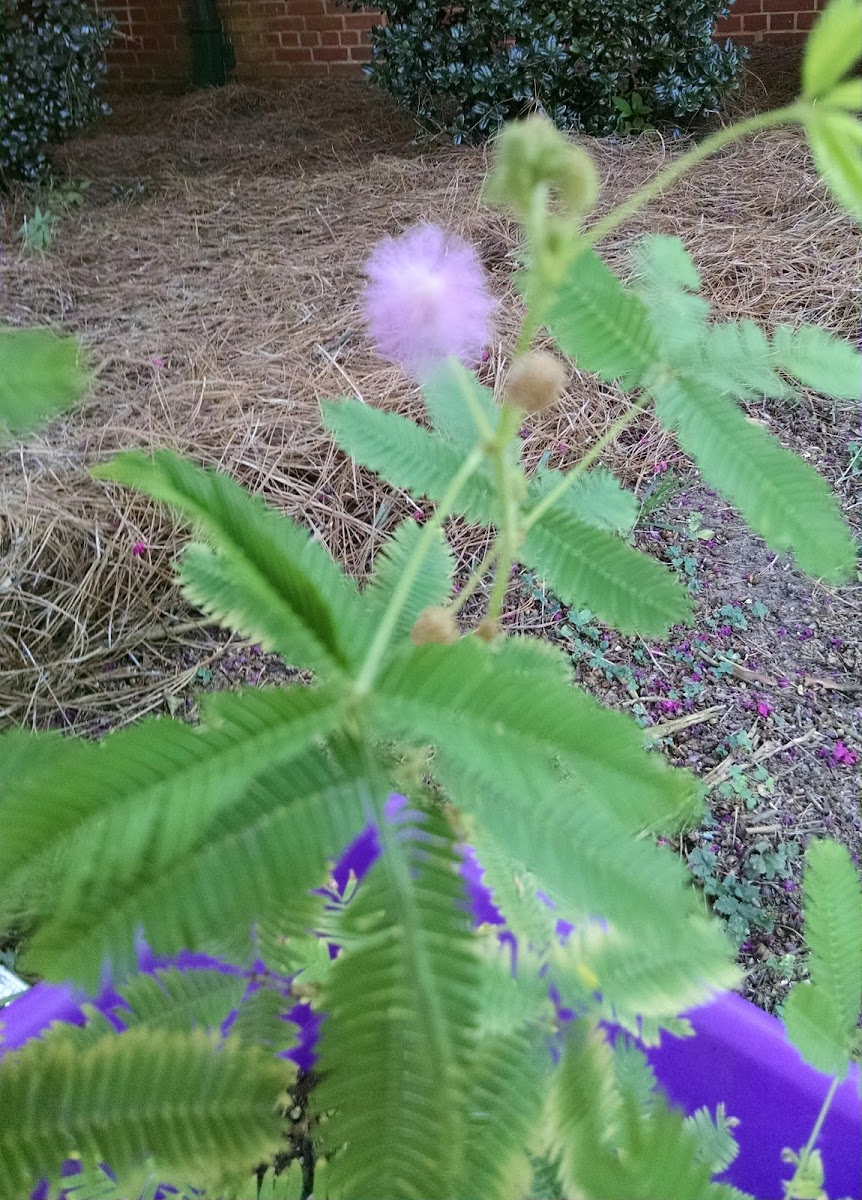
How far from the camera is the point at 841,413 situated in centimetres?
168

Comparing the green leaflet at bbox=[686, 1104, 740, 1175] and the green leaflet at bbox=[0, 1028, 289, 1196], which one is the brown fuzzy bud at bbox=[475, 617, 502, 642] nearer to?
the green leaflet at bbox=[0, 1028, 289, 1196]

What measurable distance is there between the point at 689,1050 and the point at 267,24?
13.9ft

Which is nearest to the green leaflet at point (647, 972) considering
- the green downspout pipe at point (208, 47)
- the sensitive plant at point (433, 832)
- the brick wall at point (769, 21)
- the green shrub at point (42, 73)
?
the sensitive plant at point (433, 832)

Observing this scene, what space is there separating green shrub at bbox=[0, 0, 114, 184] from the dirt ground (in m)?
0.24

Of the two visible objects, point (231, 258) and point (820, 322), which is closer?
point (820, 322)

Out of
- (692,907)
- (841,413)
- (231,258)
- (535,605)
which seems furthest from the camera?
(231,258)

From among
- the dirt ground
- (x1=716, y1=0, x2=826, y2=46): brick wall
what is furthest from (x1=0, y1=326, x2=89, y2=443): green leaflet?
(x1=716, y1=0, x2=826, y2=46): brick wall

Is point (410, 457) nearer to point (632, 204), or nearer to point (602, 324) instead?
point (602, 324)

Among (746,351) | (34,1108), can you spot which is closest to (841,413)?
(746,351)

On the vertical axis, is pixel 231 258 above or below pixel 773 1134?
above

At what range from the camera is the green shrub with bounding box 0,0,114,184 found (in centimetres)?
249

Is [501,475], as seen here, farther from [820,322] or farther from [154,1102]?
[820,322]

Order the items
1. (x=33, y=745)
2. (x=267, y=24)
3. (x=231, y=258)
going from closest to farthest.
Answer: (x=33, y=745) → (x=231, y=258) → (x=267, y=24)

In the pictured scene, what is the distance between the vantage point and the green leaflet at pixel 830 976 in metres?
0.57
